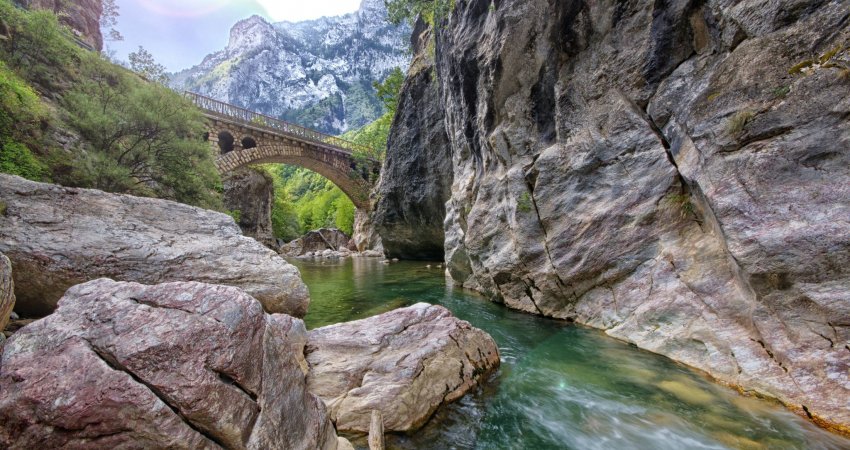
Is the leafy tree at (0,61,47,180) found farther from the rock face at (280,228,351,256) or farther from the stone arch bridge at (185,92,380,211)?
the rock face at (280,228,351,256)

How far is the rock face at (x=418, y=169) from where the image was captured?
20669 millimetres

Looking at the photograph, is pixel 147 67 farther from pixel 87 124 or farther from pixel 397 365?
pixel 397 365

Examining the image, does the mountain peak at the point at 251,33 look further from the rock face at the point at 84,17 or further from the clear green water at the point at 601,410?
the clear green water at the point at 601,410

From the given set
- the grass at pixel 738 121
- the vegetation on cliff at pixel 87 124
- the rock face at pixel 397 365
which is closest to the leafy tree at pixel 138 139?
the vegetation on cliff at pixel 87 124

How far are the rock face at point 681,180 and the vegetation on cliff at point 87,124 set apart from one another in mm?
12084

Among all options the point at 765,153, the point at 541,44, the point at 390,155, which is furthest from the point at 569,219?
the point at 390,155

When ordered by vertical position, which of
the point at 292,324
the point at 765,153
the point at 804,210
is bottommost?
the point at 292,324

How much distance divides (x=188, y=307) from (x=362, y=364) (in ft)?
8.87

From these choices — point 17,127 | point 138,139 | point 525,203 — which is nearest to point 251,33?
point 138,139

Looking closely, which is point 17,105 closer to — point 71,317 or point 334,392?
point 71,317

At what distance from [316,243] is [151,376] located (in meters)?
39.2

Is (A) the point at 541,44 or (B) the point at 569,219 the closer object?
(B) the point at 569,219

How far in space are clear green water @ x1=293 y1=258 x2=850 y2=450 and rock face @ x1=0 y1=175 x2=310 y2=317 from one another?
428cm

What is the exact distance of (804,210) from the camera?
4.23m
